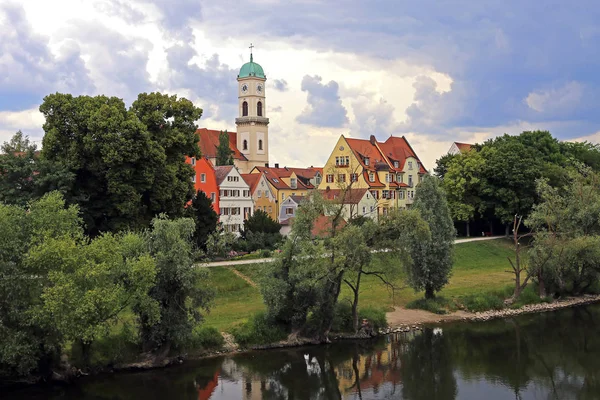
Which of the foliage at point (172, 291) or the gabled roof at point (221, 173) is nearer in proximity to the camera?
the foliage at point (172, 291)

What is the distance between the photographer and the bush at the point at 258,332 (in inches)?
1410

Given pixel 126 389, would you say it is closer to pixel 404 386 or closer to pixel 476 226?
pixel 404 386

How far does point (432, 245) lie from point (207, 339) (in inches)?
670

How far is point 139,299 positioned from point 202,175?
1496 inches

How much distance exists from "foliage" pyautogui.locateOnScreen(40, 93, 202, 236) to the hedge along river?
15926 millimetres

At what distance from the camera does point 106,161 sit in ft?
142

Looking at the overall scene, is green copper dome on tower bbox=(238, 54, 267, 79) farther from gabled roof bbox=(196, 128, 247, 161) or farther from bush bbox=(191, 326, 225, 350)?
bush bbox=(191, 326, 225, 350)

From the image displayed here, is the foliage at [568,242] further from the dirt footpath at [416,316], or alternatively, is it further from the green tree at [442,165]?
the green tree at [442,165]

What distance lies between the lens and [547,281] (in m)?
47.2

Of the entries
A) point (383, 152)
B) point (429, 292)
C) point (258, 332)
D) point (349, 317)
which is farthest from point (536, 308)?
point (383, 152)

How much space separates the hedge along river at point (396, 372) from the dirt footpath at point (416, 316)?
1987mm

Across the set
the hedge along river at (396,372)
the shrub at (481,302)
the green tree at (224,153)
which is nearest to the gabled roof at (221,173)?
the green tree at (224,153)

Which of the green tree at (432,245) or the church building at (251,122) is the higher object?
the church building at (251,122)

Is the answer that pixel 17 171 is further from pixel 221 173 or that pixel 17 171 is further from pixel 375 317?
pixel 221 173
